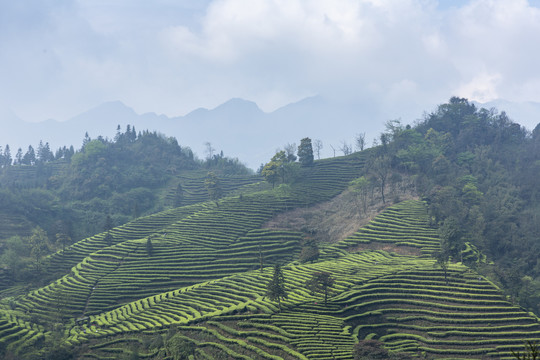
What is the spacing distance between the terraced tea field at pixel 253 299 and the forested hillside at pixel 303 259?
0.66ft

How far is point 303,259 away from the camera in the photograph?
63.0m

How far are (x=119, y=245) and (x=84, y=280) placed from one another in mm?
10618

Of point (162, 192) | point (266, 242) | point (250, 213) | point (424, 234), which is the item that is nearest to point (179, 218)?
point (250, 213)

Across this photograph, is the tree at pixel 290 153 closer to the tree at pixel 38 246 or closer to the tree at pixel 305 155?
the tree at pixel 305 155

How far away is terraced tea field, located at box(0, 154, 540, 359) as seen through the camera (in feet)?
127

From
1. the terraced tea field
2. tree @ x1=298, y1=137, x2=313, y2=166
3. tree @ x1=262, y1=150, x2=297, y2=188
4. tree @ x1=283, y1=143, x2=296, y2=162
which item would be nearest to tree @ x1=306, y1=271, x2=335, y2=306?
the terraced tea field

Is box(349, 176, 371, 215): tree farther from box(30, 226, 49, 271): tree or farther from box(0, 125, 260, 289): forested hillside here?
box(30, 226, 49, 271): tree

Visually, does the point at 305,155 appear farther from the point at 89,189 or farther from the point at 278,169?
the point at 89,189

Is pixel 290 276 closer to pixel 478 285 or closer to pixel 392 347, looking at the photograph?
pixel 392 347

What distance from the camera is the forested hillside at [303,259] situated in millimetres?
40062

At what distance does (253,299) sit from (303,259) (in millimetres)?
16581

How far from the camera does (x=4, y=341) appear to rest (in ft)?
143

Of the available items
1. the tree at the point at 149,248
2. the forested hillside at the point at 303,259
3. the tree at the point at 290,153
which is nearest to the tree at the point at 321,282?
the forested hillside at the point at 303,259

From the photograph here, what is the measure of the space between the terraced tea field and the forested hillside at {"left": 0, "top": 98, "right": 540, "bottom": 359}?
0.20m
